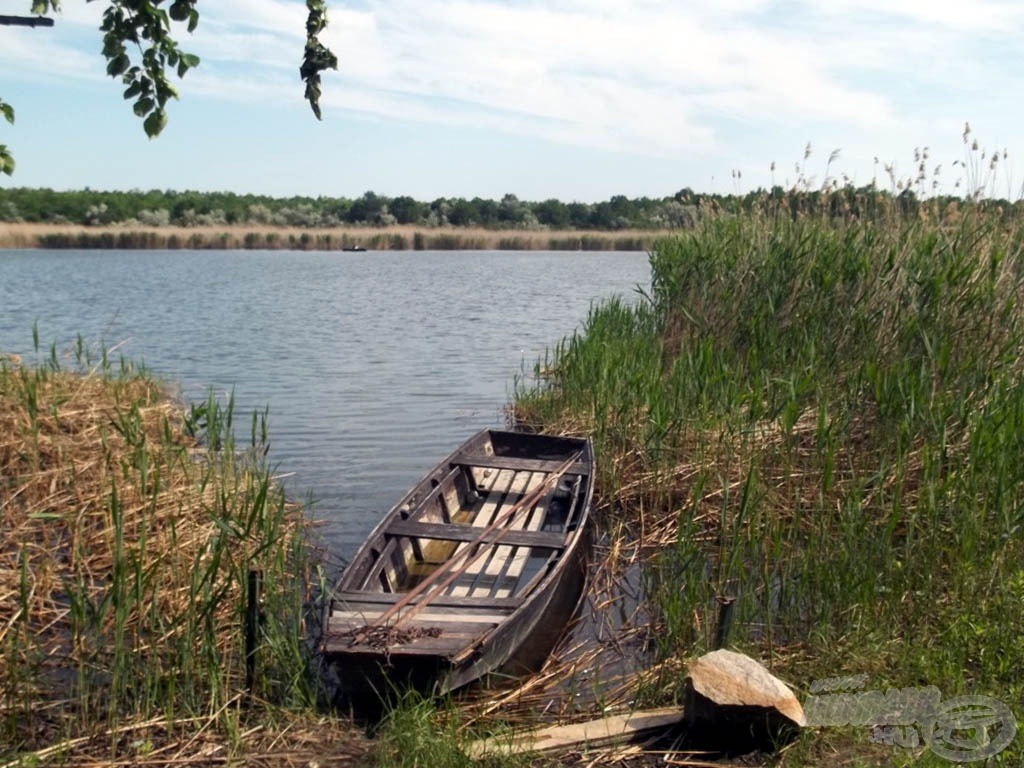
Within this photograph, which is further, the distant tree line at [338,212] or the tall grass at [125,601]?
the distant tree line at [338,212]

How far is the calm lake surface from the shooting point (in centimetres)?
998

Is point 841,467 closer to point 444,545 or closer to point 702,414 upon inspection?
point 702,414

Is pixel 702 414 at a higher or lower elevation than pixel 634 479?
higher

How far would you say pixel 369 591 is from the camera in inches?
204

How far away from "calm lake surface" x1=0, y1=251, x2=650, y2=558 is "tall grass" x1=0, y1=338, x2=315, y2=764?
1510mm

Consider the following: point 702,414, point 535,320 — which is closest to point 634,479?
point 702,414

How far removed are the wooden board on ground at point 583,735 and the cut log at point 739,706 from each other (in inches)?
6.3

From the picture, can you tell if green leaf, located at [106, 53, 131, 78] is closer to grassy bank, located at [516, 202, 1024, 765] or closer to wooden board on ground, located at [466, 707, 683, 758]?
wooden board on ground, located at [466, 707, 683, 758]

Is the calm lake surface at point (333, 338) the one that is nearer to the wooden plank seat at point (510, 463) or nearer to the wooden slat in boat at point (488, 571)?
the wooden plank seat at point (510, 463)

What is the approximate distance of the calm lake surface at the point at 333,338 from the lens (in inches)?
393

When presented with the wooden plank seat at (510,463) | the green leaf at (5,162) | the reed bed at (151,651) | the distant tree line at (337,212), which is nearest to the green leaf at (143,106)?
the green leaf at (5,162)

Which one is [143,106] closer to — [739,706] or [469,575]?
[739,706]

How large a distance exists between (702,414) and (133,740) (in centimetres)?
483

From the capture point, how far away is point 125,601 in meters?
4.20
